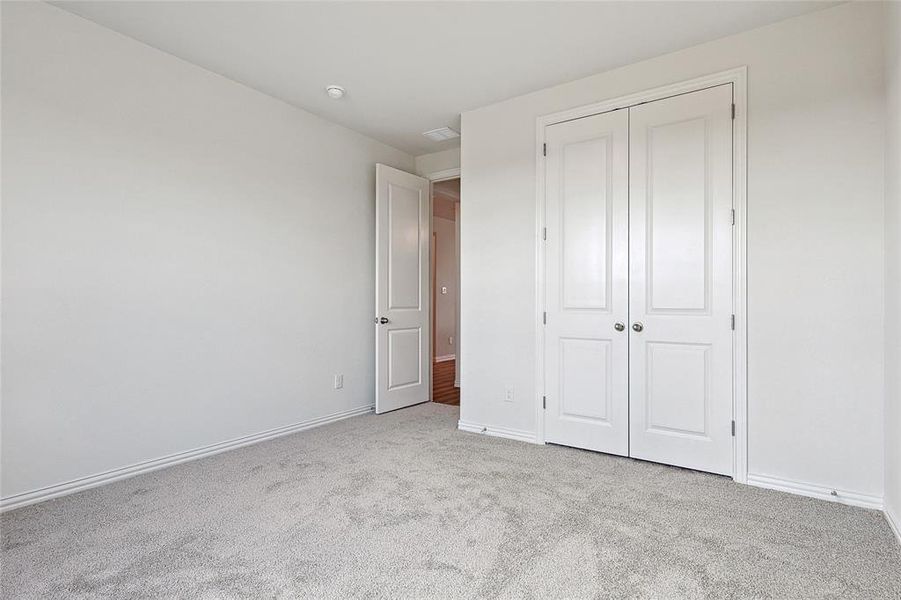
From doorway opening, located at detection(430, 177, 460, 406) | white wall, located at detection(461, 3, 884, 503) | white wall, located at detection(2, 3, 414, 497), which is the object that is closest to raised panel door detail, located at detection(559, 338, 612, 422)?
white wall, located at detection(461, 3, 884, 503)

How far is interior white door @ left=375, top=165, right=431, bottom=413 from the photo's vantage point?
4.29m

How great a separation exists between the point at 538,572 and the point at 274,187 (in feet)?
10.1

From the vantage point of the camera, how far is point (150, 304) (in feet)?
9.37

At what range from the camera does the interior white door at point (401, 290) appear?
4.29 metres

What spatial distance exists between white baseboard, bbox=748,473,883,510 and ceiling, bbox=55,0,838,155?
96.4 inches

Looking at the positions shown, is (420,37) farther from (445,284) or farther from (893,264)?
(445,284)

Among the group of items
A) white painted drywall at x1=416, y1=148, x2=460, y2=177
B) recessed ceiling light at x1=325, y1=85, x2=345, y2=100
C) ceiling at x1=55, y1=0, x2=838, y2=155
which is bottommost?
white painted drywall at x1=416, y1=148, x2=460, y2=177

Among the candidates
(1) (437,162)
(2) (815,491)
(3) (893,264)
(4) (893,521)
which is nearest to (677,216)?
(3) (893,264)

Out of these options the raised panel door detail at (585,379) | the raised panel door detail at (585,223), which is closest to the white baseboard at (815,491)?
the raised panel door detail at (585,379)

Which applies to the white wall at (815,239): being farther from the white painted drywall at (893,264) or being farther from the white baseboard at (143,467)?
the white baseboard at (143,467)

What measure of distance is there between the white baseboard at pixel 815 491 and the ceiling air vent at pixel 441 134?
3324 mm

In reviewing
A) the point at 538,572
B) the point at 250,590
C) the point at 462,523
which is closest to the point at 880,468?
the point at 538,572

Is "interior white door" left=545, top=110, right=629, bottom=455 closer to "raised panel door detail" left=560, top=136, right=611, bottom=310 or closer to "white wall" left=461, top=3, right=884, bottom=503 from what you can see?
"raised panel door detail" left=560, top=136, right=611, bottom=310

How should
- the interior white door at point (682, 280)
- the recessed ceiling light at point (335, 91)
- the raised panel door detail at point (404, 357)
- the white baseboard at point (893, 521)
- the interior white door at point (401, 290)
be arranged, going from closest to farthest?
1. the white baseboard at point (893, 521)
2. the interior white door at point (682, 280)
3. the recessed ceiling light at point (335, 91)
4. the interior white door at point (401, 290)
5. the raised panel door detail at point (404, 357)
